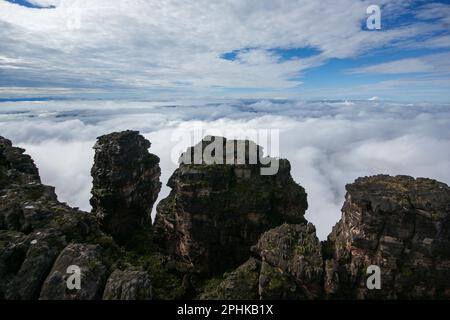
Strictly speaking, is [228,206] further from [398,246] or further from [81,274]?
[81,274]

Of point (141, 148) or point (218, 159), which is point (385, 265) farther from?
point (141, 148)

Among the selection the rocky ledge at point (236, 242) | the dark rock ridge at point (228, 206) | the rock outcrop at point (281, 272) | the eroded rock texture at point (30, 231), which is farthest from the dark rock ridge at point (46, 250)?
the dark rock ridge at point (228, 206)

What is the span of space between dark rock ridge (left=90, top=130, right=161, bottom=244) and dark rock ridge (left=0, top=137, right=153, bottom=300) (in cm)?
2195

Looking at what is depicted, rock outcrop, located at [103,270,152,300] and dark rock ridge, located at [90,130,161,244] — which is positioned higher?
dark rock ridge, located at [90,130,161,244]

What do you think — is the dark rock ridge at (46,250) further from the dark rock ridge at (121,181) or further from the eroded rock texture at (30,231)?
the dark rock ridge at (121,181)

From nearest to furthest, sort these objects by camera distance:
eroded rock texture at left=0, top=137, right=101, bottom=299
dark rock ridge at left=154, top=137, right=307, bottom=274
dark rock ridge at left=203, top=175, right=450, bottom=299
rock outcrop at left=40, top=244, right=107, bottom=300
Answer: rock outcrop at left=40, top=244, right=107, bottom=300, eroded rock texture at left=0, top=137, right=101, bottom=299, dark rock ridge at left=203, top=175, right=450, bottom=299, dark rock ridge at left=154, top=137, right=307, bottom=274

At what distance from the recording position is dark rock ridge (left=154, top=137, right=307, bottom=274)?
51844 mm

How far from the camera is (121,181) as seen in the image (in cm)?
6606

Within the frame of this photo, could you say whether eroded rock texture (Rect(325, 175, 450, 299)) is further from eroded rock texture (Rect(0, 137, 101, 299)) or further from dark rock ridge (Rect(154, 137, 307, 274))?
eroded rock texture (Rect(0, 137, 101, 299))

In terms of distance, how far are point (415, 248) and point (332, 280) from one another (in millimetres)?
11109

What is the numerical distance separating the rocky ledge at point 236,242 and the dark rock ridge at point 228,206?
0.20m

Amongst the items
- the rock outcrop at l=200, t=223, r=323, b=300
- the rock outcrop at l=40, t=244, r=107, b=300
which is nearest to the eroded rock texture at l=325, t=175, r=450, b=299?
the rock outcrop at l=200, t=223, r=323, b=300
